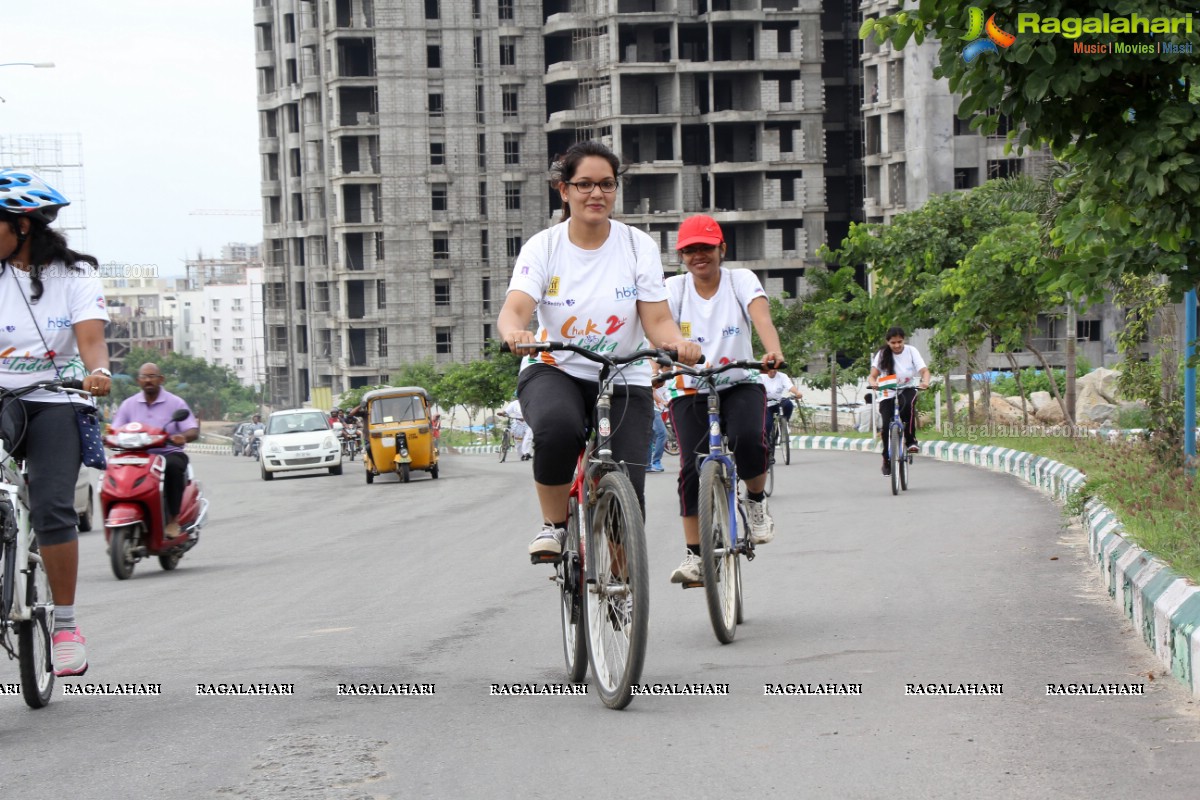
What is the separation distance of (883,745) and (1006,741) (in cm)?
41

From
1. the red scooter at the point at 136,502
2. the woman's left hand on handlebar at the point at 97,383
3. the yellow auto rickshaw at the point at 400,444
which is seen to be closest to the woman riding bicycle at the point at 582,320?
the woman's left hand on handlebar at the point at 97,383

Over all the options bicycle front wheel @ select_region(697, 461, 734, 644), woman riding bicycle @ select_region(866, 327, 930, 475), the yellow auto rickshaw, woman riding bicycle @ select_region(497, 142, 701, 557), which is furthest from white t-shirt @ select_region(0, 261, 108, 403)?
the yellow auto rickshaw

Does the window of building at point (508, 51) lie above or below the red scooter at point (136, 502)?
above

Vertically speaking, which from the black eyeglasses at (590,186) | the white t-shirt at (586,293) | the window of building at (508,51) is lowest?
the white t-shirt at (586,293)

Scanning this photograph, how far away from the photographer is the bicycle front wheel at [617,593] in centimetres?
561

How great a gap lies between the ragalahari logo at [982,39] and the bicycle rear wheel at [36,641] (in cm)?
487

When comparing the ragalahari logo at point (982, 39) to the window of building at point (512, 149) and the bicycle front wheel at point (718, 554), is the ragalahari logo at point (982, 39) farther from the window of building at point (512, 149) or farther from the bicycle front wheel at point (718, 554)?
the window of building at point (512, 149)

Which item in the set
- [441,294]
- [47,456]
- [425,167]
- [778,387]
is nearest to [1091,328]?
[441,294]

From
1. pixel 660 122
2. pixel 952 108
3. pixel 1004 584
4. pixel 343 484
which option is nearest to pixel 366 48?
pixel 660 122

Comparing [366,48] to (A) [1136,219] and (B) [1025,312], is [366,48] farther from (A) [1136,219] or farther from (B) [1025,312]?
(A) [1136,219]

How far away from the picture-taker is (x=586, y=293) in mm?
6430

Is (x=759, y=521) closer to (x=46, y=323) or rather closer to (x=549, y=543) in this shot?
(x=549, y=543)

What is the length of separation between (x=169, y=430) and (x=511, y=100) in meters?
Result: 87.1

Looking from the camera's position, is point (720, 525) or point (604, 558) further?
point (720, 525)
